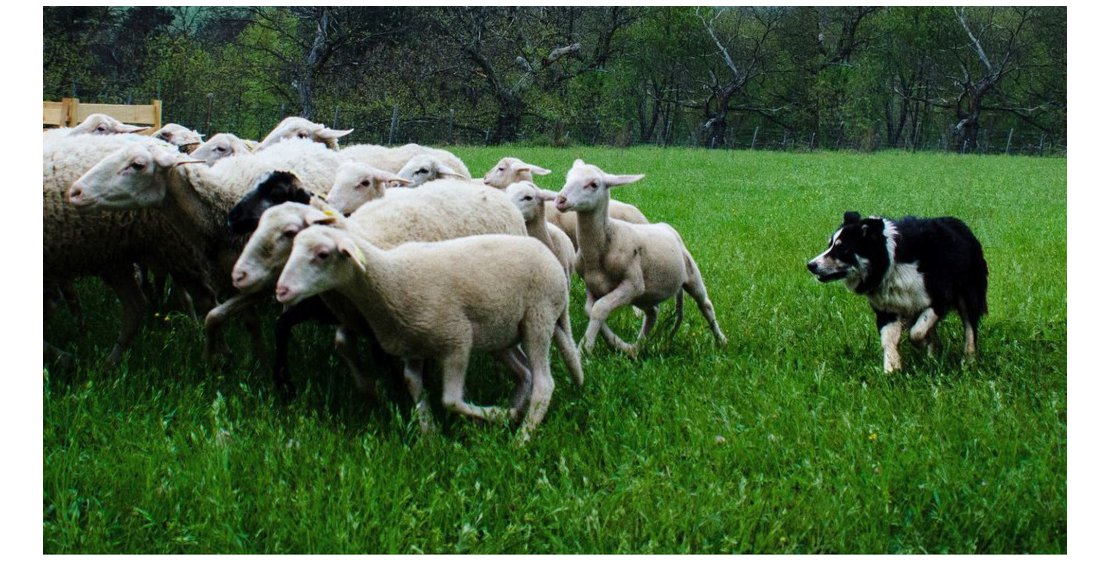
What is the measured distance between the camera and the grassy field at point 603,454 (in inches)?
132

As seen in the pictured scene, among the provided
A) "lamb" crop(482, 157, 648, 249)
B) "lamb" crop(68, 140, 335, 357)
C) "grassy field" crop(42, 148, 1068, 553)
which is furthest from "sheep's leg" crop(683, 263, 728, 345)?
"lamb" crop(68, 140, 335, 357)

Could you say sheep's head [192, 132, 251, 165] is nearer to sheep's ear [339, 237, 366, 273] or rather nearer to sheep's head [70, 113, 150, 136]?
sheep's head [70, 113, 150, 136]

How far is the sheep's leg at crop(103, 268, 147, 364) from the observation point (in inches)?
214

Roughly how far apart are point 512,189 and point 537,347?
168 centimetres

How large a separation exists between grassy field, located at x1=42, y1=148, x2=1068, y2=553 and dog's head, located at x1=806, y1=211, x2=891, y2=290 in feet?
1.82

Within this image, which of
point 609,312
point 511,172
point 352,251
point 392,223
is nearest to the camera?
point 352,251

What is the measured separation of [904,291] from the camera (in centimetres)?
539

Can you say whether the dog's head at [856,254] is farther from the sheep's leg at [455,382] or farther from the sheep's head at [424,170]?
the sheep's head at [424,170]

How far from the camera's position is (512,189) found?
5.74 meters

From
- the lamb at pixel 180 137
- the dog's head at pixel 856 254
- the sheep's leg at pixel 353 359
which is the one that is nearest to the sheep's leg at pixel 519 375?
the sheep's leg at pixel 353 359

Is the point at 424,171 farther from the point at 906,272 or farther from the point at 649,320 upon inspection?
the point at 906,272

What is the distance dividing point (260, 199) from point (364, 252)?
3.19 feet

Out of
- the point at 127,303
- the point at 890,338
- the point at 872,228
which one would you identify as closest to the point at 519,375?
the point at 890,338

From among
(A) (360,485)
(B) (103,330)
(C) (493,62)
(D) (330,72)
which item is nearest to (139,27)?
(D) (330,72)
